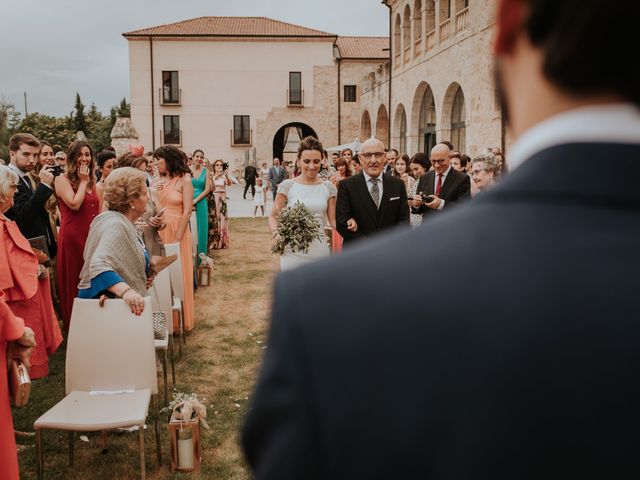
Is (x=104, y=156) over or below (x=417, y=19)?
below

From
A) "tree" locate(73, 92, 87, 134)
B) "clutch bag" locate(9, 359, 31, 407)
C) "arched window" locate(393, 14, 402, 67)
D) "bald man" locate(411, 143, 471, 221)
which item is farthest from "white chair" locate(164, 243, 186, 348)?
"tree" locate(73, 92, 87, 134)

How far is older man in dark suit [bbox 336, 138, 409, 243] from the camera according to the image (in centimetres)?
597

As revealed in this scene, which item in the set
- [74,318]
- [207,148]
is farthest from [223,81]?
[74,318]

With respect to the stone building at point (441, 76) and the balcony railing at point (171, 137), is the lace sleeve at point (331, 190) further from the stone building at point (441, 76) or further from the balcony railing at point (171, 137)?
the balcony railing at point (171, 137)

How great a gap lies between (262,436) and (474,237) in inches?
13.2

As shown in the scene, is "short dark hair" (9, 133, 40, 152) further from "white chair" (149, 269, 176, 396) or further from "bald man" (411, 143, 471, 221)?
"bald man" (411, 143, 471, 221)

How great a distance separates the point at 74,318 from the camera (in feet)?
13.3

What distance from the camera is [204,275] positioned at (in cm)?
995

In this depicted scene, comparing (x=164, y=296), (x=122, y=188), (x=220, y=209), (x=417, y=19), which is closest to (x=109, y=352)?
(x=122, y=188)

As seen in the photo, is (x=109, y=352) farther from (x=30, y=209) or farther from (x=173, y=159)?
(x=173, y=159)

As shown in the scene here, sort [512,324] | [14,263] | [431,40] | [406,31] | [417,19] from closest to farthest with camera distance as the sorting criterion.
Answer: [512,324]
[14,263]
[431,40]
[417,19]
[406,31]

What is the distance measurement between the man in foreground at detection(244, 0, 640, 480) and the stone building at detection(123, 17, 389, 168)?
40.3m

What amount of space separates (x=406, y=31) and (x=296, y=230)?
2281cm

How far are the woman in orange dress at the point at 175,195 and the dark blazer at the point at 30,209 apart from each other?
1.36m
